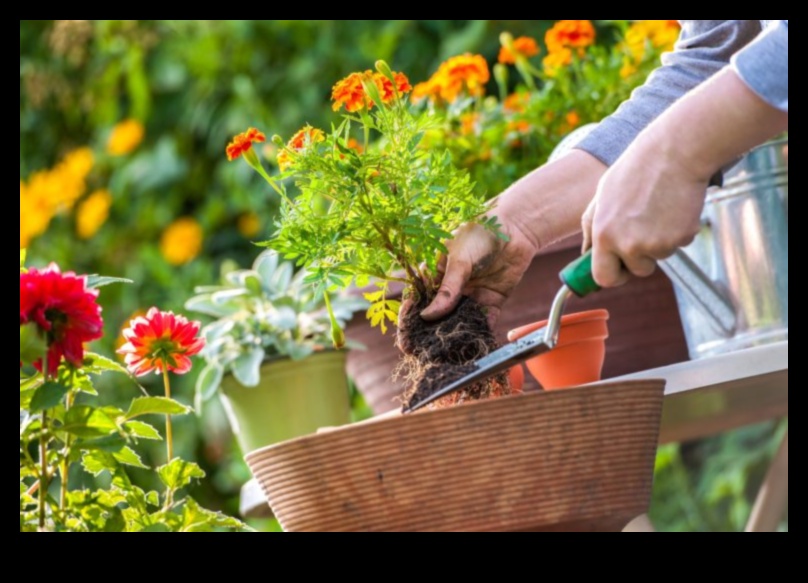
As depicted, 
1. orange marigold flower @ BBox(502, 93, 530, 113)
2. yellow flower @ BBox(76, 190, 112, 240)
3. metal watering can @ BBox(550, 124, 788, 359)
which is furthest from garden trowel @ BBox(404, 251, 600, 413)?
yellow flower @ BBox(76, 190, 112, 240)

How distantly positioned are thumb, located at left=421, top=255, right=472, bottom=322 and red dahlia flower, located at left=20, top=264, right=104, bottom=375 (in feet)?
1.04

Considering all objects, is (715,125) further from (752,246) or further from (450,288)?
(752,246)

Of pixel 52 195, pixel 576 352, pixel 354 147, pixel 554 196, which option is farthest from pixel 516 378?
pixel 52 195

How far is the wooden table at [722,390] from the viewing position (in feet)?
3.61

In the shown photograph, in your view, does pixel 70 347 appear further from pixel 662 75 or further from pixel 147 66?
pixel 147 66

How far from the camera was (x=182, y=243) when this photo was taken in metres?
3.46

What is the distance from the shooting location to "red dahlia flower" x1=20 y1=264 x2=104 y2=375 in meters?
0.95

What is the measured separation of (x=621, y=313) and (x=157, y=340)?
0.67 metres

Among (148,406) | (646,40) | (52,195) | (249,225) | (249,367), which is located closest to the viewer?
(148,406)

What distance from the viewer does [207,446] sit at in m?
3.35

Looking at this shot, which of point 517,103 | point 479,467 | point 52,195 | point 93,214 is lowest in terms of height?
point 479,467

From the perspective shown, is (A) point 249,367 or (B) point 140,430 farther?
(A) point 249,367

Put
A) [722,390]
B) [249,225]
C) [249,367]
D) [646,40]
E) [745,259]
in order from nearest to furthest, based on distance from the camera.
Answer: [722,390]
[745,259]
[249,367]
[646,40]
[249,225]

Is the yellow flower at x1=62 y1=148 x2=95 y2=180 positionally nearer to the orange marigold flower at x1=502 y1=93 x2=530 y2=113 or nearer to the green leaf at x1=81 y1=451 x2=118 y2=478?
the orange marigold flower at x1=502 y1=93 x2=530 y2=113
